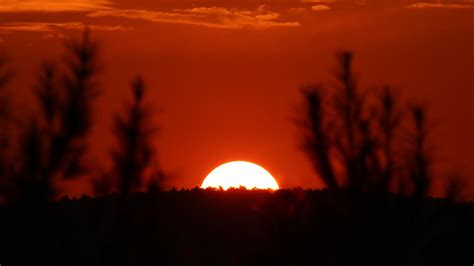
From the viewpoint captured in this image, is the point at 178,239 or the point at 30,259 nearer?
the point at 30,259

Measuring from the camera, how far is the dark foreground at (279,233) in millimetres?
11102

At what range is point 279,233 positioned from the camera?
11289 millimetres

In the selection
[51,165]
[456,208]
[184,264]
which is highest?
[51,165]

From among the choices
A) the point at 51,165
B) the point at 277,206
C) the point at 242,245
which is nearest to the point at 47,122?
the point at 51,165

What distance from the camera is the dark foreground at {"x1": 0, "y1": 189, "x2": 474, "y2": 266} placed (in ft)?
36.4

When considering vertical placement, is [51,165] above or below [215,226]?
above

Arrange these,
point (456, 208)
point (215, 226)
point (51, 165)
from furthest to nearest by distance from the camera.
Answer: point (215, 226) → point (456, 208) → point (51, 165)

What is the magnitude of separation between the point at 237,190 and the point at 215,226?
3.66 ft

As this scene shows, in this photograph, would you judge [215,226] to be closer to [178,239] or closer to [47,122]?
[178,239]

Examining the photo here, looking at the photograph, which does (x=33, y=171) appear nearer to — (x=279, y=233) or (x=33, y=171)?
(x=33, y=171)

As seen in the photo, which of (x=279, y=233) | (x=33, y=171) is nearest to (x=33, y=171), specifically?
(x=33, y=171)

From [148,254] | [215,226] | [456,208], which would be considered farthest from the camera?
[215,226]

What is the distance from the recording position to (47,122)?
1122 centimetres

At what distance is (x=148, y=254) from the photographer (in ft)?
40.2
